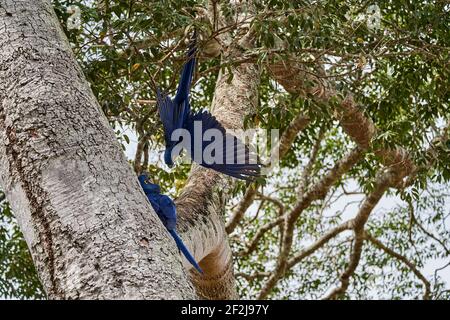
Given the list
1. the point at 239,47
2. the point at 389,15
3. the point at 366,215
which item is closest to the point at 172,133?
the point at 239,47

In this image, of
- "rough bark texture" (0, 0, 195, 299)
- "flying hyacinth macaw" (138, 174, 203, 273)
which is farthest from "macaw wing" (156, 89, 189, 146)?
"rough bark texture" (0, 0, 195, 299)

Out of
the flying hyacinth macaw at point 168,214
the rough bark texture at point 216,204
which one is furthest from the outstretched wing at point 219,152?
the flying hyacinth macaw at point 168,214

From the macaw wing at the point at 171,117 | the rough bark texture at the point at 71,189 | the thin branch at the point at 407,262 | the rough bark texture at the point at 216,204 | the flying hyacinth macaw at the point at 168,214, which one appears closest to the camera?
the rough bark texture at the point at 71,189

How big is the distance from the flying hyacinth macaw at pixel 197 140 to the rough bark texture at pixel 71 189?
1012 millimetres

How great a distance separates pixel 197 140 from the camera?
3014 millimetres

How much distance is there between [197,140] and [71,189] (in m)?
1.44

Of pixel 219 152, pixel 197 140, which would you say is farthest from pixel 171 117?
pixel 219 152

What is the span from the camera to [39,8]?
2.17 meters

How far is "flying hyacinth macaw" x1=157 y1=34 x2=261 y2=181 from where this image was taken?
2996 millimetres

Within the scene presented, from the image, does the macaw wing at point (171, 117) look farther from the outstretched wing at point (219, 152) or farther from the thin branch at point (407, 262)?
the thin branch at point (407, 262)

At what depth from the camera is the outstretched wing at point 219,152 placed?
3023mm

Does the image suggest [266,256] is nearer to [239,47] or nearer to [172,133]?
[239,47]

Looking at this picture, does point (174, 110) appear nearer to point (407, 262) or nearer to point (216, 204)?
point (216, 204)

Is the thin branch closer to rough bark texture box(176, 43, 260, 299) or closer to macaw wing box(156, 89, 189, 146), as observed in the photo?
rough bark texture box(176, 43, 260, 299)
